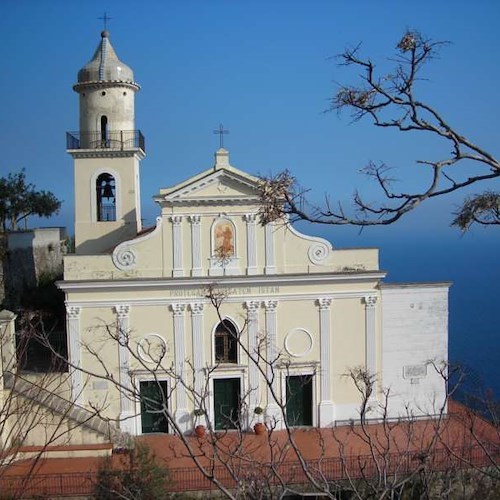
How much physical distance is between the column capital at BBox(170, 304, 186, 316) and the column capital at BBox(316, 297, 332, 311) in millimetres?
3997

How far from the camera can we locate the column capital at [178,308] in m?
19.2

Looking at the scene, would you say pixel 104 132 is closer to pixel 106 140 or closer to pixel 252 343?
pixel 106 140

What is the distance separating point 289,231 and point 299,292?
6.01 feet

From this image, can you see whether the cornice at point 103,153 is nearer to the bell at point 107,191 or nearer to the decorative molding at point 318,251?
the bell at point 107,191

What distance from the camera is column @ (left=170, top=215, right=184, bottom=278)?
19000 mm

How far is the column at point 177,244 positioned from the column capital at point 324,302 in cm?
415

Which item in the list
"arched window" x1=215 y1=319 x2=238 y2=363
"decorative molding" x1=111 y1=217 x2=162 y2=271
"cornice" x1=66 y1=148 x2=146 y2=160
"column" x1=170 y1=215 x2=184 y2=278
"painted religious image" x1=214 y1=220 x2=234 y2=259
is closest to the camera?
"decorative molding" x1=111 y1=217 x2=162 y2=271

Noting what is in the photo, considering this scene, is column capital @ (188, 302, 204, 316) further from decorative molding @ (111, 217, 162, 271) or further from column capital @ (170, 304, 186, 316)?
decorative molding @ (111, 217, 162, 271)

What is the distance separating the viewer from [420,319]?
65.7 feet

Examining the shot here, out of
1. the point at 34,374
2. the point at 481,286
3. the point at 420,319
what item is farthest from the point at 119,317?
the point at 481,286

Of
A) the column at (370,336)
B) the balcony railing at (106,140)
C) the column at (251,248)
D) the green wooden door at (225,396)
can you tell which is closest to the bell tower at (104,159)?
the balcony railing at (106,140)

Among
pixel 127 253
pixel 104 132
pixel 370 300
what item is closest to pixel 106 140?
pixel 104 132

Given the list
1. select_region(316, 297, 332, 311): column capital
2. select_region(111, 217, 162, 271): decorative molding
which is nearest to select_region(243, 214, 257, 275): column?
select_region(316, 297, 332, 311): column capital

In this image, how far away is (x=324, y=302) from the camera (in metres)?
19.6
